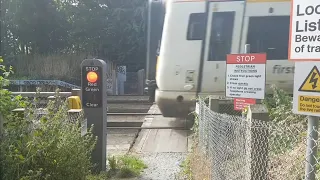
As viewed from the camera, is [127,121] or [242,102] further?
[127,121]

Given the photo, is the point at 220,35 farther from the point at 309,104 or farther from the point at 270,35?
the point at 309,104

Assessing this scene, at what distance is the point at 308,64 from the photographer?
216cm

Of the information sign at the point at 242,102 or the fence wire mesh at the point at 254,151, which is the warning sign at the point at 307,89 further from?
the information sign at the point at 242,102

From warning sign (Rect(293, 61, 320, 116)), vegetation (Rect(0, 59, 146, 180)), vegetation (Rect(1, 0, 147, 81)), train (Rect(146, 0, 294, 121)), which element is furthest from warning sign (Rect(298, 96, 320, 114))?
vegetation (Rect(1, 0, 147, 81))

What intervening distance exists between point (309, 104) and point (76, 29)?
24221 mm

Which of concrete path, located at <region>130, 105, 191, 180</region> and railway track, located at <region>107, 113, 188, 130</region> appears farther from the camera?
railway track, located at <region>107, 113, 188, 130</region>

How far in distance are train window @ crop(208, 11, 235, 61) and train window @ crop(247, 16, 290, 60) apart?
456 mm

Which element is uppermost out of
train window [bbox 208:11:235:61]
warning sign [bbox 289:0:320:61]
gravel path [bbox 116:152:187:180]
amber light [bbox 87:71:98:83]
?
train window [bbox 208:11:235:61]

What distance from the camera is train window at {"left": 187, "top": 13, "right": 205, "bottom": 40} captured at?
848 cm

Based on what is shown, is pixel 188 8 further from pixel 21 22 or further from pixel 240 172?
pixel 21 22

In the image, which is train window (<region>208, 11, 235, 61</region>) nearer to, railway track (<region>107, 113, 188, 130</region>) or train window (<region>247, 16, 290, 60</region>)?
train window (<region>247, 16, 290, 60</region>)

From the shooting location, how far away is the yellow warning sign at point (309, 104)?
6.93 ft

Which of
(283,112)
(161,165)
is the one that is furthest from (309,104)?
(161,165)

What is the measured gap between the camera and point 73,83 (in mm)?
22688
